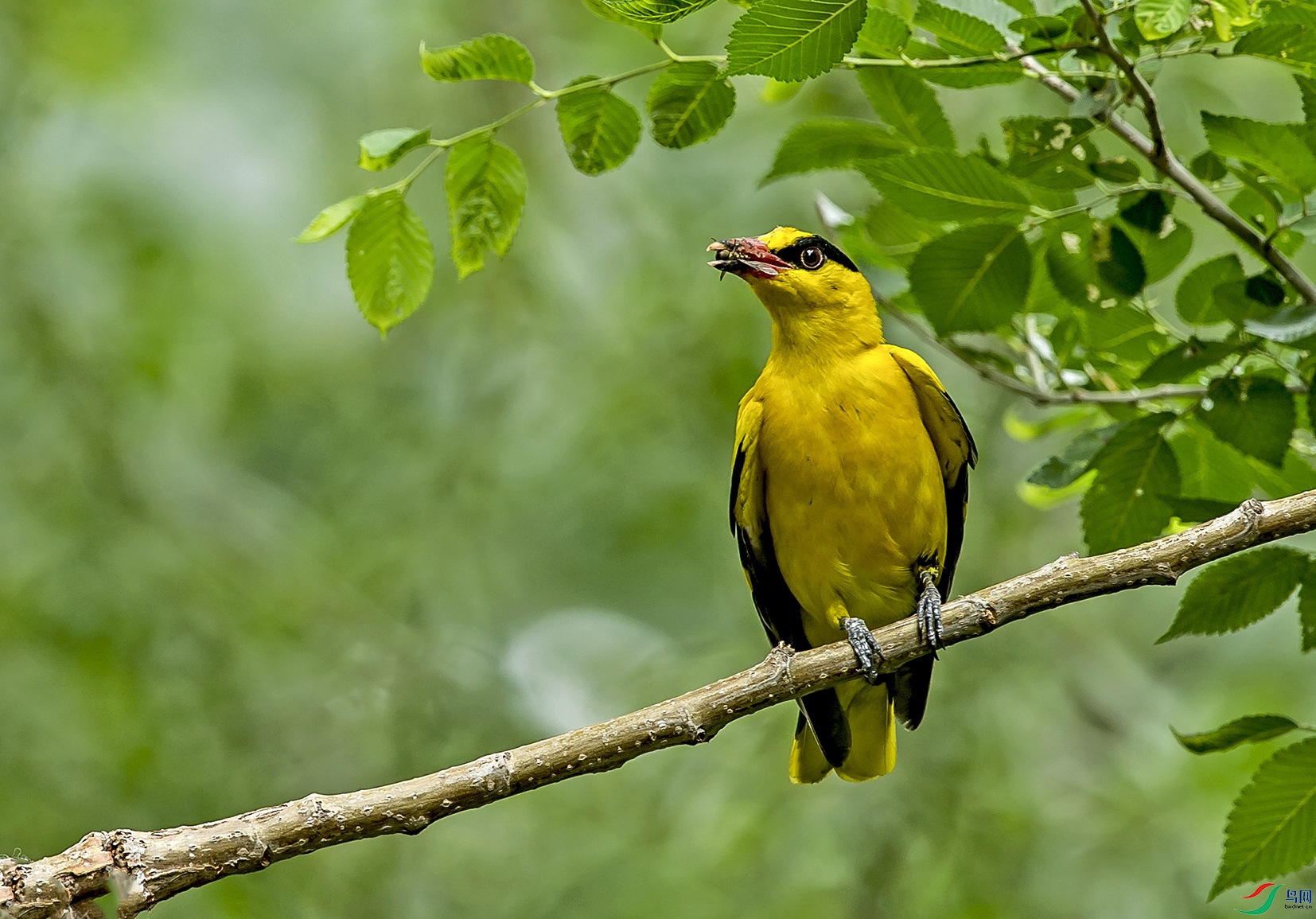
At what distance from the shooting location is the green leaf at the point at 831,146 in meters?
3.03

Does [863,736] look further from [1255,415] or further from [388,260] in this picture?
[388,260]

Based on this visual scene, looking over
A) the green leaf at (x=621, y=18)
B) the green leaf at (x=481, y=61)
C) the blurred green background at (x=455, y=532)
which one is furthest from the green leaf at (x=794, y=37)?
the blurred green background at (x=455, y=532)

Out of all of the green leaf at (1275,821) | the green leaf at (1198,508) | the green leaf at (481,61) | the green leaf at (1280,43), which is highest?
the green leaf at (481,61)

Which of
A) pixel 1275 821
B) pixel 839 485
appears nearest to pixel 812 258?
pixel 839 485

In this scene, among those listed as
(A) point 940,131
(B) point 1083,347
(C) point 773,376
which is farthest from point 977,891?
(A) point 940,131

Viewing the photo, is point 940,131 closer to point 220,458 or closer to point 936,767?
point 936,767

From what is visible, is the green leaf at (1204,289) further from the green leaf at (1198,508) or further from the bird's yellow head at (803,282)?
the bird's yellow head at (803,282)

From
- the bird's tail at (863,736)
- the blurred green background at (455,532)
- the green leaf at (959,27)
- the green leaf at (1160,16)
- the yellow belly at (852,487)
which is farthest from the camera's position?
the blurred green background at (455,532)

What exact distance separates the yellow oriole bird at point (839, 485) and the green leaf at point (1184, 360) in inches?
45.6

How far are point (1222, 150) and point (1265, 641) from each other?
437cm

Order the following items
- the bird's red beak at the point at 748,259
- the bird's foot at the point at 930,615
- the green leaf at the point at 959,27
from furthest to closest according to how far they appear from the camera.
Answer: the bird's red beak at the point at 748,259, the bird's foot at the point at 930,615, the green leaf at the point at 959,27

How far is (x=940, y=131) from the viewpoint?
10.1ft

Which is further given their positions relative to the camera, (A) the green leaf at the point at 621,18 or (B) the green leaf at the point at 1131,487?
(B) the green leaf at the point at 1131,487

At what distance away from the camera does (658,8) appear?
2268 millimetres
